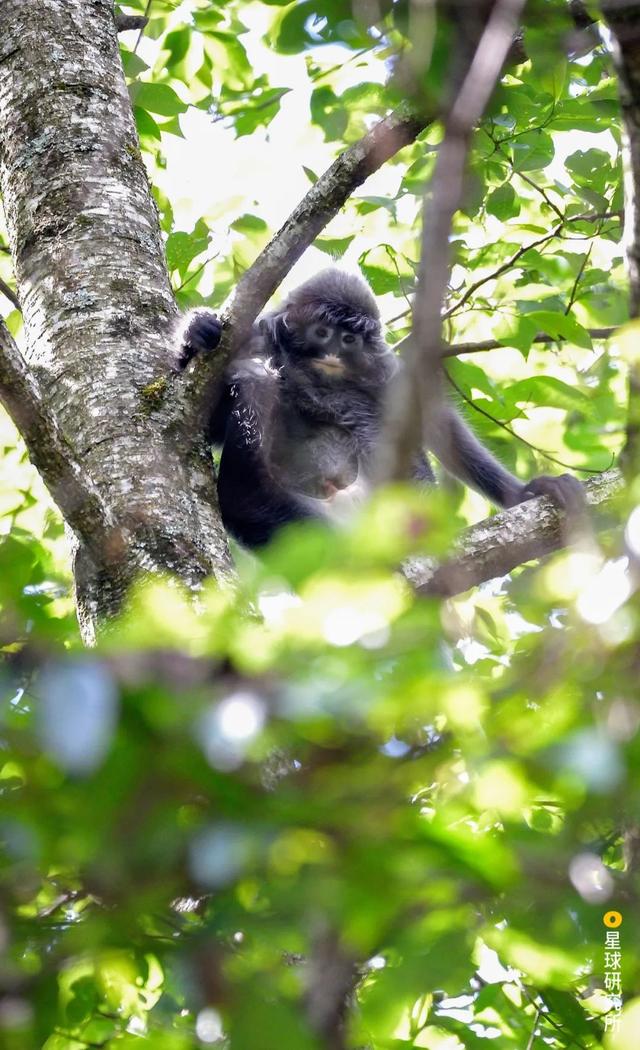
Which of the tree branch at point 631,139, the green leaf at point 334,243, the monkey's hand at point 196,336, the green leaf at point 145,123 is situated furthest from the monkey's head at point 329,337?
the tree branch at point 631,139

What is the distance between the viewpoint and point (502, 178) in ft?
10.5

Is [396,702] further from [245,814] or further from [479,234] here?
[479,234]

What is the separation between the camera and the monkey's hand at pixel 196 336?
8.17 feet

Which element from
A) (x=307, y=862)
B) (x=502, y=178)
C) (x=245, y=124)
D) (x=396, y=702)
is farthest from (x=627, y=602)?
(x=245, y=124)

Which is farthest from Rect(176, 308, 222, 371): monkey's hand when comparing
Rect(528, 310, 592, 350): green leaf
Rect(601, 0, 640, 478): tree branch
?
Rect(601, 0, 640, 478): tree branch

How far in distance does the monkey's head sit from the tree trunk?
4.91 ft

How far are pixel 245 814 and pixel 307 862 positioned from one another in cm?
6

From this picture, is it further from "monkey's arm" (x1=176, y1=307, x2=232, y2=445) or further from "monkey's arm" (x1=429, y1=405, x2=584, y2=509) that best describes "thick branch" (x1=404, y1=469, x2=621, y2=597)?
"monkey's arm" (x1=429, y1=405, x2=584, y2=509)

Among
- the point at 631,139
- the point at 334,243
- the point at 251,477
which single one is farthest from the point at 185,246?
the point at 631,139

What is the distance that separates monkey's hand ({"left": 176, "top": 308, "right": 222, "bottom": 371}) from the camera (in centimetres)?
249

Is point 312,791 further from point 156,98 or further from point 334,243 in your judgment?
point 334,243

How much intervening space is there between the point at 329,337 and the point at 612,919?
12.1 feet

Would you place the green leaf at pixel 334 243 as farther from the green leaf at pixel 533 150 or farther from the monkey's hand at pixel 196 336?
the monkey's hand at pixel 196 336

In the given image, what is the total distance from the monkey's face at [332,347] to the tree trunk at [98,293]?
1.57 meters
